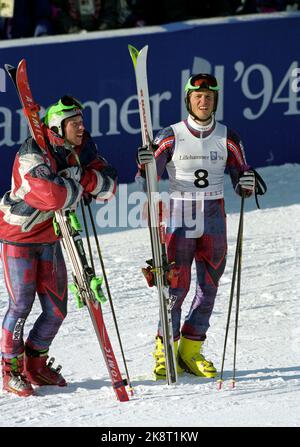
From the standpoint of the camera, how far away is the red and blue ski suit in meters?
8.10

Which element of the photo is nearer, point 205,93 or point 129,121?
point 205,93

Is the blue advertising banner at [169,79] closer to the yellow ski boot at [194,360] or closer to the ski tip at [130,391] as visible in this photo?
the yellow ski boot at [194,360]

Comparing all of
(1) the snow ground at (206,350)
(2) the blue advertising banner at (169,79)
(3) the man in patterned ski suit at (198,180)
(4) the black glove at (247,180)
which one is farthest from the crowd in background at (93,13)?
(4) the black glove at (247,180)

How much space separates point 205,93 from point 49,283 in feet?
5.31

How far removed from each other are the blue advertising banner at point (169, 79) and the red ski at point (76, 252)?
163 inches

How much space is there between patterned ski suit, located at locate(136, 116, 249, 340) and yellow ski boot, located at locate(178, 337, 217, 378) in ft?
1.07

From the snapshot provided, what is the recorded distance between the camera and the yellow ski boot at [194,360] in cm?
890

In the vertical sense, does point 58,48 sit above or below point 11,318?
above

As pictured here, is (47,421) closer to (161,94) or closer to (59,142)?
(59,142)

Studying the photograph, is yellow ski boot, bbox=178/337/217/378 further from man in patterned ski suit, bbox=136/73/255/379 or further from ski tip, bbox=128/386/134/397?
ski tip, bbox=128/386/134/397

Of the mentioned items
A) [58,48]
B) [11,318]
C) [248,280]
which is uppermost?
[58,48]

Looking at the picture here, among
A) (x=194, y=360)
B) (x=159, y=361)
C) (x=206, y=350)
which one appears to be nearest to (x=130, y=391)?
(x=159, y=361)

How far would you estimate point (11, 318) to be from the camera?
8.50 metres
